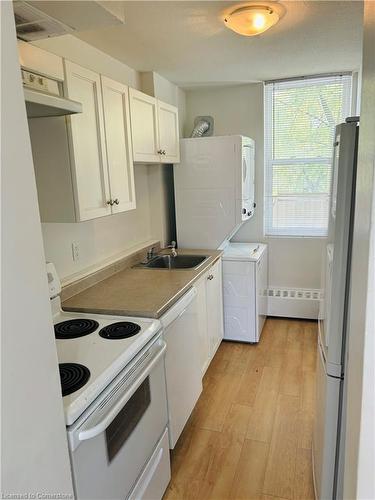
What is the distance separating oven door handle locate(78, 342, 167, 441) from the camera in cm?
110

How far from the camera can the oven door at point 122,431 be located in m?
1.12

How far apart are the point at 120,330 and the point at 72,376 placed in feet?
1.32

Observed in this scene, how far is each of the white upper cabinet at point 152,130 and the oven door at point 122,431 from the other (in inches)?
53.4

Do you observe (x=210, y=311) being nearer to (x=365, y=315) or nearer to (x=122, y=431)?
(x=122, y=431)

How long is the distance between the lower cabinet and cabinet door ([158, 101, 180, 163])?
966mm

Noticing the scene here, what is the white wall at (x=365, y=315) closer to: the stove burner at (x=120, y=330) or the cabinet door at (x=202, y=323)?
the stove burner at (x=120, y=330)

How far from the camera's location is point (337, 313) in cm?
141

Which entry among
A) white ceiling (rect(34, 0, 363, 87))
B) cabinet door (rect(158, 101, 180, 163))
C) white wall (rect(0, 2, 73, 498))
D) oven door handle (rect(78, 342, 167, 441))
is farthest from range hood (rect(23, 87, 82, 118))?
cabinet door (rect(158, 101, 180, 163))

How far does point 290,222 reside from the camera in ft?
12.1

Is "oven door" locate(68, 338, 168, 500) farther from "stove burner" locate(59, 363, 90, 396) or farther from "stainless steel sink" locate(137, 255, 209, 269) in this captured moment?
"stainless steel sink" locate(137, 255, 209, 269)

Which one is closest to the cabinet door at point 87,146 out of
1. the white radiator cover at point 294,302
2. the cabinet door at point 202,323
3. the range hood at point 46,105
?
the range hood at point 46,105

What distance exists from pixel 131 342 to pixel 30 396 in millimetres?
688

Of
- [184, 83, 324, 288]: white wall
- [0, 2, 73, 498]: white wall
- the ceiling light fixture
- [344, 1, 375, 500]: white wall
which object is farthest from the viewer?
[184, 83, 324, 288]: white wall

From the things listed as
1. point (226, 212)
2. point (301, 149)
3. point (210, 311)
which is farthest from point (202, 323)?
point (301, 149)
